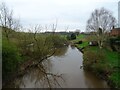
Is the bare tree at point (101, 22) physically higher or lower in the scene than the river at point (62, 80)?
higher

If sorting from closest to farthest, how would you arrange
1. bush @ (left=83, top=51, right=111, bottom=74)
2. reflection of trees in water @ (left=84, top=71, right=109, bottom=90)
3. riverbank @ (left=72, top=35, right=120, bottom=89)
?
riverbank @ (left=72, top=35, right=120, bottom=89)
reflection of trees in water @ (left=84, top=71, right=109, bottom=90)
bush @ (left=83, top=51, right=111, bottom=74)

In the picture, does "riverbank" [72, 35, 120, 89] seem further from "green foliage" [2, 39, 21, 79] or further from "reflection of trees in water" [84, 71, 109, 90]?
"green foliage" [2, 39, 21, 79]

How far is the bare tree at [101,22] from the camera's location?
29844 millimetres

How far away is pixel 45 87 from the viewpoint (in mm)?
12758

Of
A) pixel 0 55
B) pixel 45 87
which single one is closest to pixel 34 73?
pixel 45 87

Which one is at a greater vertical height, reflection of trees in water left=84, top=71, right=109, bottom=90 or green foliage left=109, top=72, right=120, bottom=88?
green foliage left=109, top=72, right=120, bottom=88

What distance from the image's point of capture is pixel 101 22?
30.0 m

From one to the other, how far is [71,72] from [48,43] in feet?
22.7

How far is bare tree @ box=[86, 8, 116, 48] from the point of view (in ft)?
97.9

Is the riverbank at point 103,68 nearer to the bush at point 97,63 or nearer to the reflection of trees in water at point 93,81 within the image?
the bush at point 97,63

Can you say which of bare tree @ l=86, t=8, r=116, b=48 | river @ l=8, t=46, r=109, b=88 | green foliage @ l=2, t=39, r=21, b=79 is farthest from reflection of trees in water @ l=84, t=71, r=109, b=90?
bare tree @ l=86, t=8, r=116, b=48

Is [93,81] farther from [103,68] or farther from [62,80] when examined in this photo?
[62,80]

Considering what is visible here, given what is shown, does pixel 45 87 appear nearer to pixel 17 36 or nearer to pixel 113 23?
pixel 17 36

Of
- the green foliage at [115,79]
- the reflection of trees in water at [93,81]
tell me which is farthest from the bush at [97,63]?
the green foliage at [115,79]
